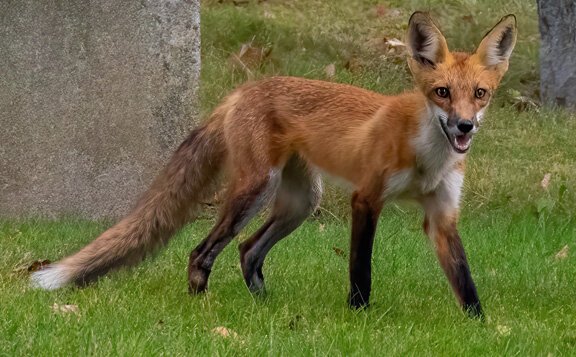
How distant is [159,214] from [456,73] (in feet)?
6.47

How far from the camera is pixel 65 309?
17.3 ft

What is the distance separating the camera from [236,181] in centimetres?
618

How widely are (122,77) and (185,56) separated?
0.59 m

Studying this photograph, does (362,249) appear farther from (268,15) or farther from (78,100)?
(268,15)

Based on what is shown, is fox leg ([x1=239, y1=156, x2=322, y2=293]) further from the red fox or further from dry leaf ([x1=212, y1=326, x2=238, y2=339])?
dry leaf ([x1=212, y1=326, x2=238, y2=339])

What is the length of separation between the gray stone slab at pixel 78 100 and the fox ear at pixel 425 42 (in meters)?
3.99

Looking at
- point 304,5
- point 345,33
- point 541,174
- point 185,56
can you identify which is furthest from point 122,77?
point 304,5

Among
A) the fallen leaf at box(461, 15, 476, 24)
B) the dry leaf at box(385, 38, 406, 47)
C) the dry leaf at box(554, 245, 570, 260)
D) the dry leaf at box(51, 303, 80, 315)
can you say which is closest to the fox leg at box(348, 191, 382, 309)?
the dry leaf at box(51, 303, 80, 315)

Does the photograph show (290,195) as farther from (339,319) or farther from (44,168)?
(44,168)

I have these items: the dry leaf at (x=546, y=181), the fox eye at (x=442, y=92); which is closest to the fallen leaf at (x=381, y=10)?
the dry leaf at (x=546, y=181)

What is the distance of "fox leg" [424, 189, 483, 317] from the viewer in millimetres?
5773

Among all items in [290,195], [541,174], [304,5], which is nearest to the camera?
[290,195]

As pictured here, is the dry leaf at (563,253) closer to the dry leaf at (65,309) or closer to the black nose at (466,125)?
the black nose at (466,125)

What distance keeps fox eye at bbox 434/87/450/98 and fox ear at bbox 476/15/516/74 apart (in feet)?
1.06
